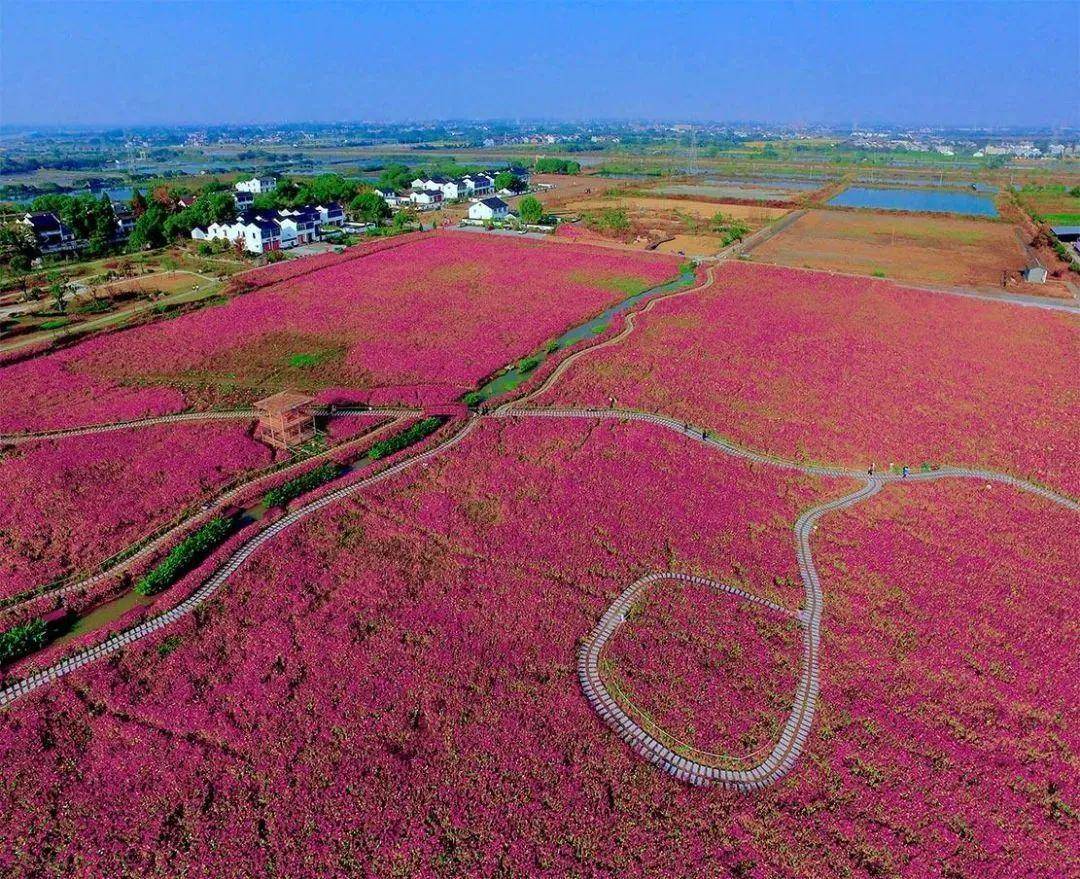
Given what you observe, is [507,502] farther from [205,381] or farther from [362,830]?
[205,381]

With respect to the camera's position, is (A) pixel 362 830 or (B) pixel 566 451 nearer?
(A) pixel 362 830

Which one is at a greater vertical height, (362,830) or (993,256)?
(993,256)

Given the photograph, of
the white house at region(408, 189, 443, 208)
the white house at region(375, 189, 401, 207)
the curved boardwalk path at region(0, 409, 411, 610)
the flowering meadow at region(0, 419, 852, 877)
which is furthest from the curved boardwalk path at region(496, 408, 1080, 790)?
the white house at region(375, 189, 401, 207)

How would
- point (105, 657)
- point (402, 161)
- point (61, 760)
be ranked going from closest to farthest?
point (61, 760), point (105, 657), point (402, 161)

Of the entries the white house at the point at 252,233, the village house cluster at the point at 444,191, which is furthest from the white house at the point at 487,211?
the white house at the point at 252,233

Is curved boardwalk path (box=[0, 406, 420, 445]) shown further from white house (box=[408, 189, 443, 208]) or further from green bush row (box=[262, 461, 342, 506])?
white house (box=[408, 189, 443, 208])

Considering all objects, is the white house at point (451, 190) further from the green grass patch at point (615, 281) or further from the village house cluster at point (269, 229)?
the green grass patch at point (615, 281)

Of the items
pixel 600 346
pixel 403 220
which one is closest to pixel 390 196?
pixel 403 220

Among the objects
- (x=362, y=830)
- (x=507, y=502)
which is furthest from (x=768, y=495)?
(x=362, y=830)
